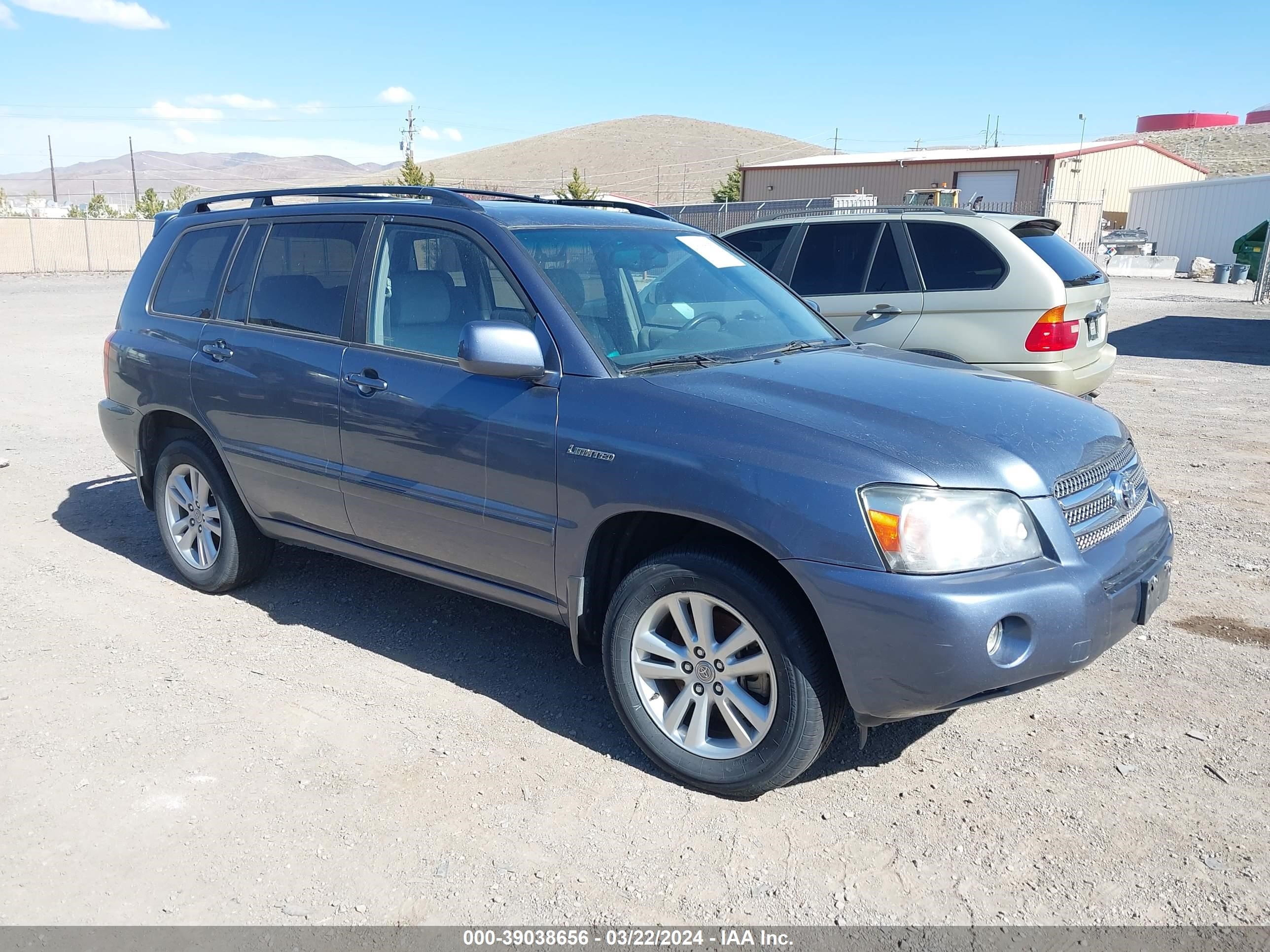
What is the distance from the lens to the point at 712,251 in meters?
4.75

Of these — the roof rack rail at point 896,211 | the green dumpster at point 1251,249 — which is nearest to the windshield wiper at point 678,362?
the roof rack rail at point 896,211

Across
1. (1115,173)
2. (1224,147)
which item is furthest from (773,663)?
(1224,147)

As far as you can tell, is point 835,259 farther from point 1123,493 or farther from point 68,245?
point 68,245

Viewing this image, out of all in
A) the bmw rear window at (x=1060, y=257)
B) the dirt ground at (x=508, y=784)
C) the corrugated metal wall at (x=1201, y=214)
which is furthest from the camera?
the corrugated metal wall at (x=1201, y=214)

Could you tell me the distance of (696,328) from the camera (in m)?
4.12

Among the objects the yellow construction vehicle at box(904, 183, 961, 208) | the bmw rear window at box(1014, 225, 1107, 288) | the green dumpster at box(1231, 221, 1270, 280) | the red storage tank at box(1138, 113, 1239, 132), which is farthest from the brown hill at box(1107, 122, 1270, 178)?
the bmw rear window at box(1014, 225, 1107, 288)

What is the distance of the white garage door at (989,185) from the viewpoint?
4397 centimetres

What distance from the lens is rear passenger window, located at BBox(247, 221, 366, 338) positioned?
445cm

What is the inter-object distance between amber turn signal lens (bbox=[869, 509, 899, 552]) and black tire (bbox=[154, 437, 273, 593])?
3.29 m

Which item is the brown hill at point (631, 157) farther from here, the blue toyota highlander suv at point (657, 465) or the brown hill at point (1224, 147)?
the blue toyota highlander suv at point (657, 465)

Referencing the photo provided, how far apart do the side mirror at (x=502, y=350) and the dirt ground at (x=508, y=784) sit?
1345 mm

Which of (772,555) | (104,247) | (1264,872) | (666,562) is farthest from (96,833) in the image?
(104,247)

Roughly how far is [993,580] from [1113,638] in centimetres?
61

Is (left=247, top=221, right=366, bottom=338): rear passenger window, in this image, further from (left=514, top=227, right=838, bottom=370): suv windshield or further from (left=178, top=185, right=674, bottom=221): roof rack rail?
(left=514, top=227, right=838, bottom=370): suv windshield
